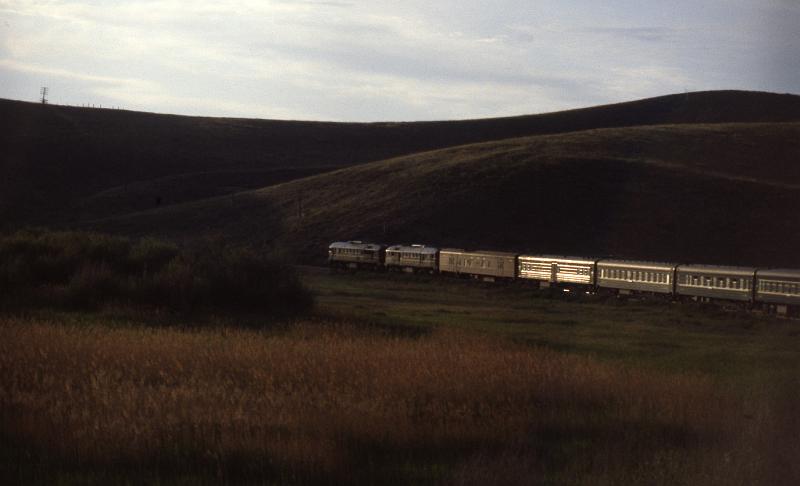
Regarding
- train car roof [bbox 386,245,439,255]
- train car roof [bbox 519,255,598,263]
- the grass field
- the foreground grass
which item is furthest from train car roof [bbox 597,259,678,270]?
the grass field

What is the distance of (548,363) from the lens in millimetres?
16609

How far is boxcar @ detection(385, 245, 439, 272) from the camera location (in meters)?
62.9

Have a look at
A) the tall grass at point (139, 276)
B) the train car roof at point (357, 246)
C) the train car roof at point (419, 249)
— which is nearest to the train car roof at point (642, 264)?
the train car roof at point (419, 249)

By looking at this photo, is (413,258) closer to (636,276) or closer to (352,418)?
(636,276)

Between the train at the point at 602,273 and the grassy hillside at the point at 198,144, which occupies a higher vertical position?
the grassy hillside at the point at 198,144

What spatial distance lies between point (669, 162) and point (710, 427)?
293 feet

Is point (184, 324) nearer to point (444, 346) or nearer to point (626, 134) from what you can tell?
point (444, 346)

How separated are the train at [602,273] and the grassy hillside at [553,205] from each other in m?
8.30

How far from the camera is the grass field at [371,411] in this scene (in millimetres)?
9922

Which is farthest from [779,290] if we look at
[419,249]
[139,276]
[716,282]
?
[419,249]

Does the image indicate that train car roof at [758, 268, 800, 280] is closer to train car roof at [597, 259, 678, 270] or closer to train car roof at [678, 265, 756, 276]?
train car roof at [678, 265, 756, 276]

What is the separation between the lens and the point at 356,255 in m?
67.6

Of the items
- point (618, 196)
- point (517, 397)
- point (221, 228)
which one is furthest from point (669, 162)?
point (517, 397)

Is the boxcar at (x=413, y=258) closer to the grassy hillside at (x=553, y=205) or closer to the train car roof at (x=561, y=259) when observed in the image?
the grassy hillside at (x=553, y=205)
